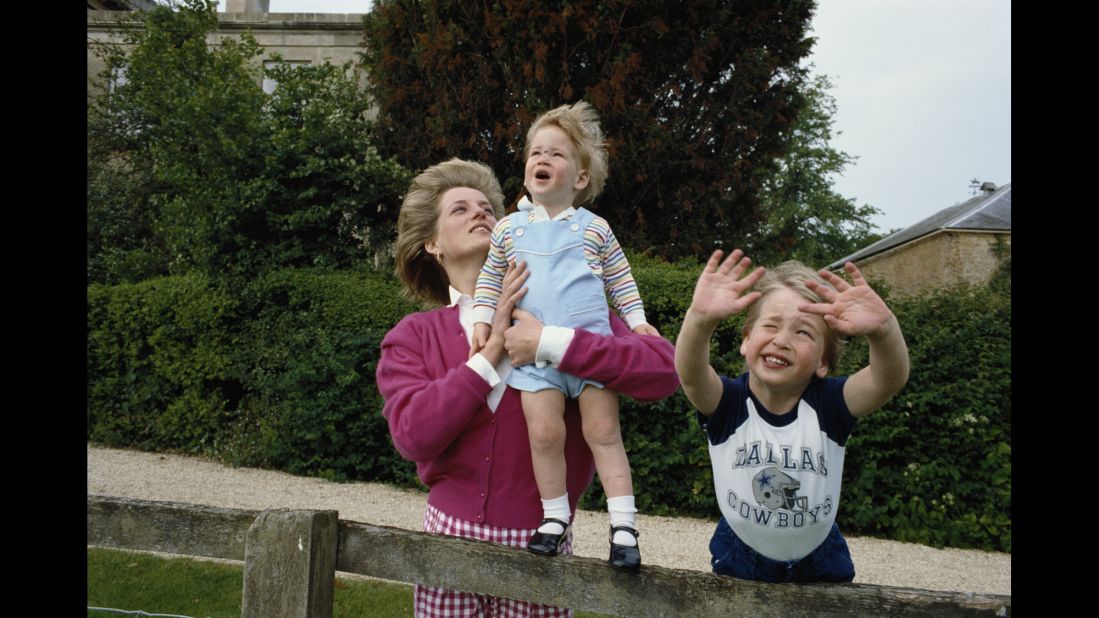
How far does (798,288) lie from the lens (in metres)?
1.96

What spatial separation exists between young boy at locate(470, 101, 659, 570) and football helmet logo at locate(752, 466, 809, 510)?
351mm

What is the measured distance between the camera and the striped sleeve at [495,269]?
239 cm

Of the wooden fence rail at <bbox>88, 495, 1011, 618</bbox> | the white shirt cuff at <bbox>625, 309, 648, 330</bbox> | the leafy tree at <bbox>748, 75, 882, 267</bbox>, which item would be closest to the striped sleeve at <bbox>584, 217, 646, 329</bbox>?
the white shirt cuff at <bbox>625, 309, 648, 330</bbox>

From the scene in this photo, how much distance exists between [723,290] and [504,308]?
71 cm

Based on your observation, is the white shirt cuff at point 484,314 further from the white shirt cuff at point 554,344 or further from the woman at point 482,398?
the white shirt cuff at point 554,344

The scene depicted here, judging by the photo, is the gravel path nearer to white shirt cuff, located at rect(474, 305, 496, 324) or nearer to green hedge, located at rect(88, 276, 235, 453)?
green hedge, located at rect(88, 276, 235, 453)

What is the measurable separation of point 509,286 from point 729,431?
797 millimetres

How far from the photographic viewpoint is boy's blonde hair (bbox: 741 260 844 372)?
1.96 metres

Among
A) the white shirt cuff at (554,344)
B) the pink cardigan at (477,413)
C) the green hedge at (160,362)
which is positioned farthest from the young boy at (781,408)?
the green hedge at (160,362)

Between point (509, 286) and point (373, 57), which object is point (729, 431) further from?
point (373, 57)

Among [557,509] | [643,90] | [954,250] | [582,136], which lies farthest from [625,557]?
[954,250]

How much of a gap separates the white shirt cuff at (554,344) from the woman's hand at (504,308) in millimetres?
142

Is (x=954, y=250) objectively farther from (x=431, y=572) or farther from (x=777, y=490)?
(x=431, y=572)
